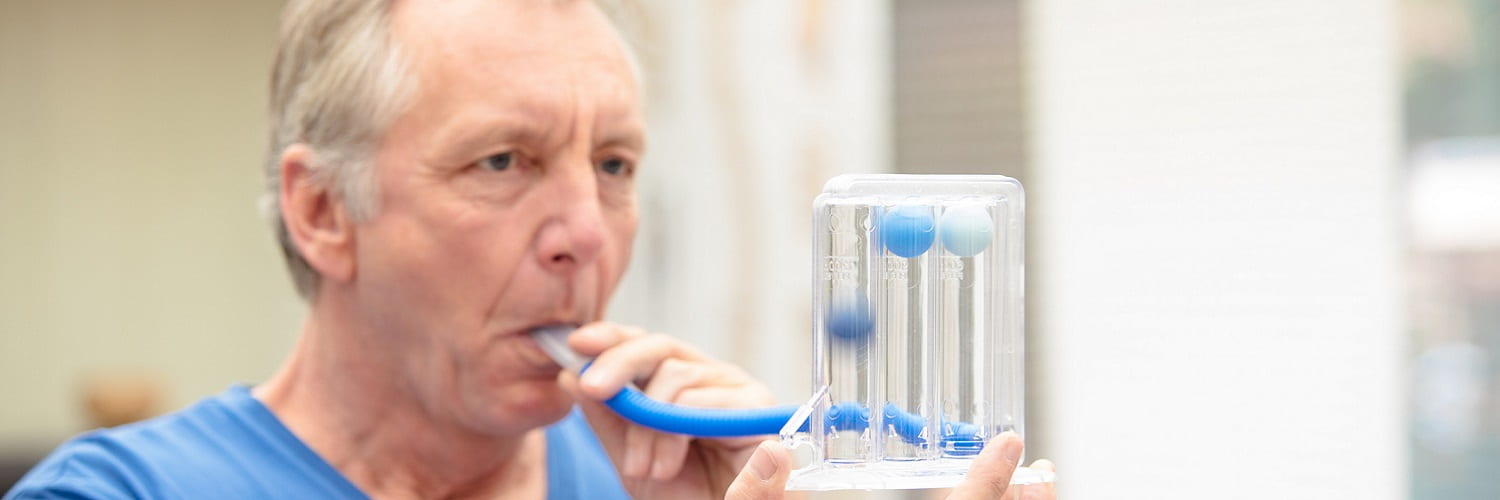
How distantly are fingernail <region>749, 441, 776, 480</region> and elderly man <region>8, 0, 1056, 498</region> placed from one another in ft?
0.96

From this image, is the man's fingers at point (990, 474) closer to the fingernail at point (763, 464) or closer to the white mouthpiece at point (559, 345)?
the fingernail at point (763, 464)

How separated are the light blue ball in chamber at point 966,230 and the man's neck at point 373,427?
0.52m

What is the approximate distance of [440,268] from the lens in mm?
1113

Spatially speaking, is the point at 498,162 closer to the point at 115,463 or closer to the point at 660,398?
the point at 660,398

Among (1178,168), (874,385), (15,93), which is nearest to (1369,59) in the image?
(1178,168)

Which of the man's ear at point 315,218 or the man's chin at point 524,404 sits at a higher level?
the man's ear at point 315,218

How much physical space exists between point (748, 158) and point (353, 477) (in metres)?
1.70

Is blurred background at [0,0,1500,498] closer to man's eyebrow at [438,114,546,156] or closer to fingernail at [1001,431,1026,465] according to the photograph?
man's eyebrow at [438,114,546,156]

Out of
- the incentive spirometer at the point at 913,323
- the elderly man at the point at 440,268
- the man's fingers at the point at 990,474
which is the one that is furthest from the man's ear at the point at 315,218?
the man's fingers at the point at 990,474

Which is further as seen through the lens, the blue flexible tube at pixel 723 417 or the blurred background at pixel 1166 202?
the blurred background at pixel 1166 202

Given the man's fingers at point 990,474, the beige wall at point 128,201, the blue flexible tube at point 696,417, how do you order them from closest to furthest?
1. the man's fingers at point 990,474
2. the blue flexible tube at point 696,417
3. the beige wall at point 128,201

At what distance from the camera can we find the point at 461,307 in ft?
3.66

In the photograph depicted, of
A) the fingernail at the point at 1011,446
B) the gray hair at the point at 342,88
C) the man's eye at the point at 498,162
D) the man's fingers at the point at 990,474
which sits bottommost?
the man's fingers at the point at 990,474

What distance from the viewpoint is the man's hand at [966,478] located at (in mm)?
796
